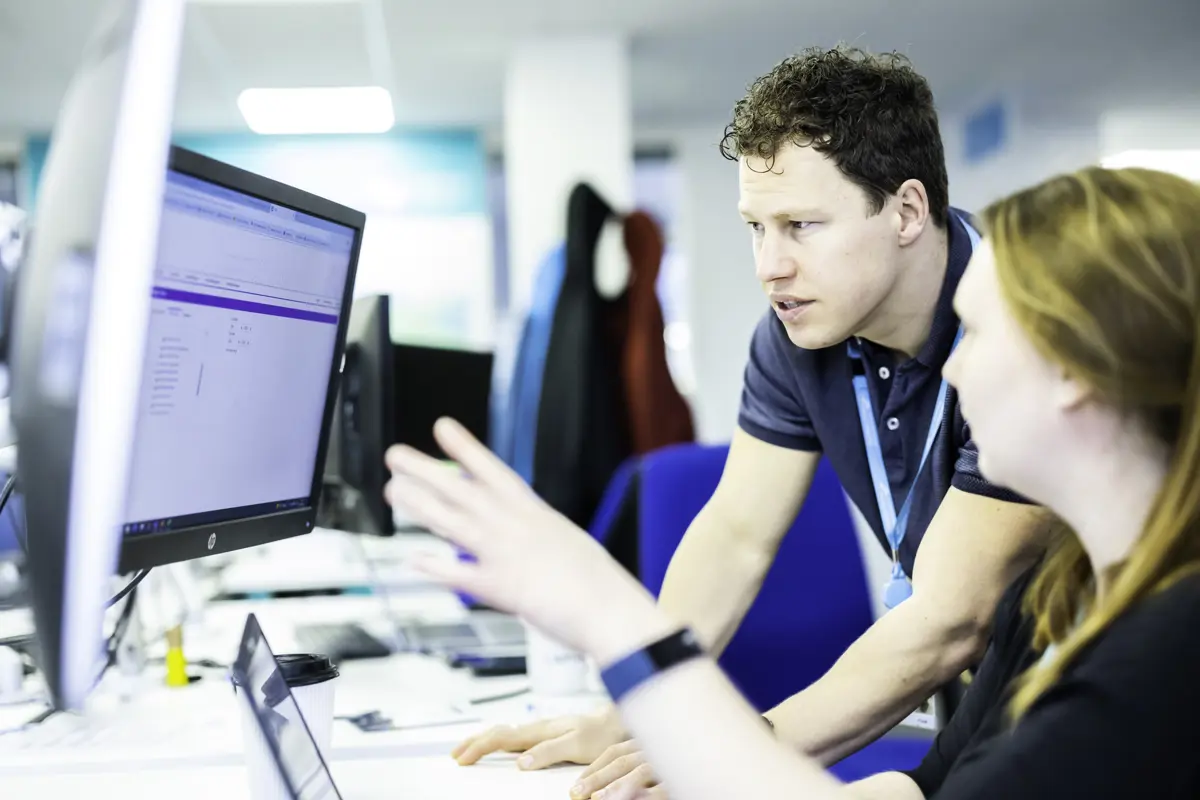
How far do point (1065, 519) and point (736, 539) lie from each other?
2.47ft

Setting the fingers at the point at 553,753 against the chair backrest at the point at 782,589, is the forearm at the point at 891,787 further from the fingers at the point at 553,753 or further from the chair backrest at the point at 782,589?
the chair backrest at the point at 782,589

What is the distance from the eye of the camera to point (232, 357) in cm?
107

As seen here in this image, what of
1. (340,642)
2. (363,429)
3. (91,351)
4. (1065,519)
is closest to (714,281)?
(340,642)

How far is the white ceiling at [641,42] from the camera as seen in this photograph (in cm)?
470

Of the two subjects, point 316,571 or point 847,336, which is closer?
point 847,336

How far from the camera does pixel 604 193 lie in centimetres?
501

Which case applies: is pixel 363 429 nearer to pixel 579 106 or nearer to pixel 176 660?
pixel 176 660

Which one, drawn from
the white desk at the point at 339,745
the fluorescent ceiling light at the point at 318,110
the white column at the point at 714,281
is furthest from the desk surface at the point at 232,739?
the white column at the point at 714,281

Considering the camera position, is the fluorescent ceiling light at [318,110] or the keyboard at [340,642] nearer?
the keyboard at [340,642]

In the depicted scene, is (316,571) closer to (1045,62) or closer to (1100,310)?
(1100,310)

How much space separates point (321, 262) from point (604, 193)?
3909 millimetres

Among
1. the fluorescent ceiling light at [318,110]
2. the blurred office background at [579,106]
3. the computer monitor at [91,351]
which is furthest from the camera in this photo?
the fluorescent ceiling light at [318,110]

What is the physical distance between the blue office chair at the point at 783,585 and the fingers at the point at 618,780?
792 millimetres

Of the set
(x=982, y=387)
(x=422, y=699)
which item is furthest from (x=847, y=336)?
(x=422, y=699)
